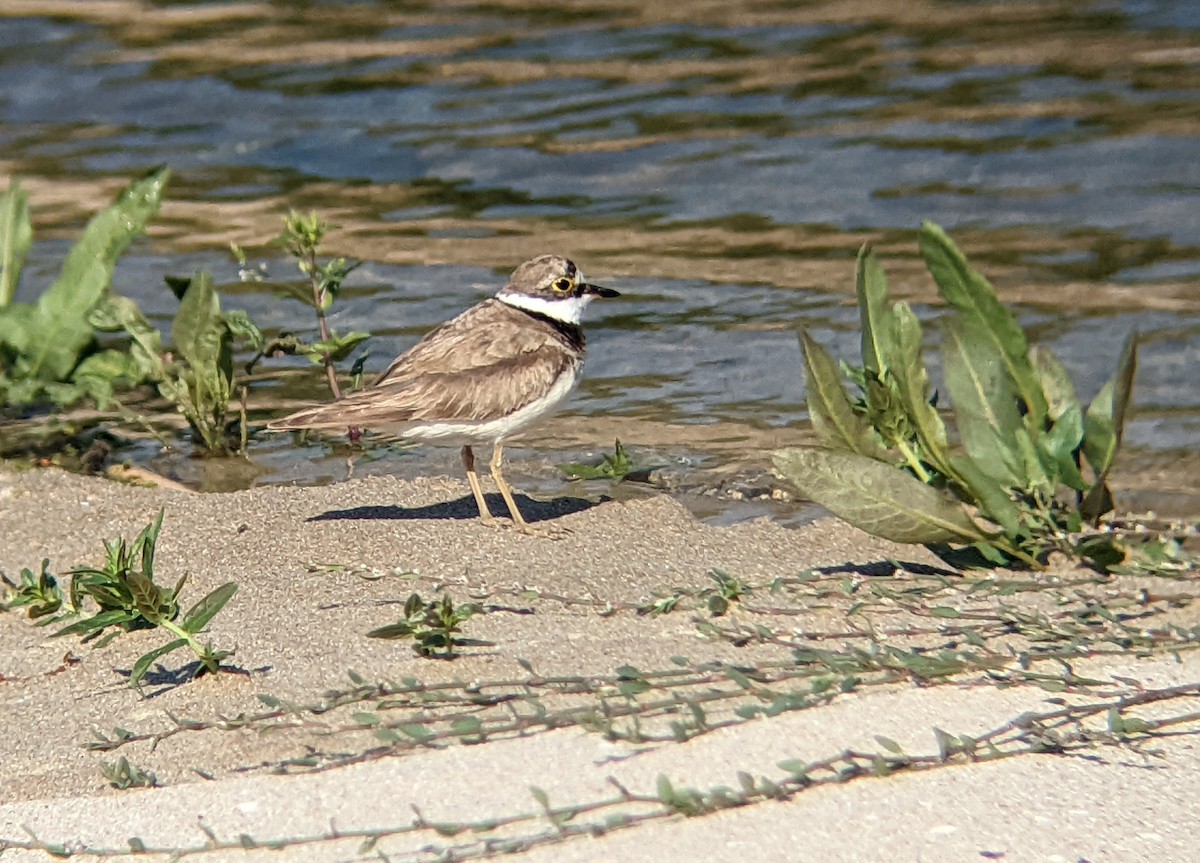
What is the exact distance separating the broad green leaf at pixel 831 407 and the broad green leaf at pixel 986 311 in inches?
15.9

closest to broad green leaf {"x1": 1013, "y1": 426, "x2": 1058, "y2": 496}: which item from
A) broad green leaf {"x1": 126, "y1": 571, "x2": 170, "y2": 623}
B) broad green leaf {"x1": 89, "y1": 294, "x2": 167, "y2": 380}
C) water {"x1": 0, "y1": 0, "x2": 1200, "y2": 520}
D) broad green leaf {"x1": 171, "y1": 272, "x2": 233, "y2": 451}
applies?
water {"x1": 0, "y1": 0, "x2": 1200, "y2": 520}

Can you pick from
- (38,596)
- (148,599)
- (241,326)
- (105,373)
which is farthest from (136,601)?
(105,373)

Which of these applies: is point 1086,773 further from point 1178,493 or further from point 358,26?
point 358,26

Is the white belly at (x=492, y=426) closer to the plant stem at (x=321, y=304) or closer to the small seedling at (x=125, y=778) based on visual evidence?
the plant stem at (x=321, y=304)

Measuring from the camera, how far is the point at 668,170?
1116 cm

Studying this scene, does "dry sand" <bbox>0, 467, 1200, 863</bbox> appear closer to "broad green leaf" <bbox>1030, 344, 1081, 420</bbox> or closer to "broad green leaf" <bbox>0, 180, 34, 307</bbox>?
"broad green leaf" <bbox>1030, 344, 1081, 420</bbox>

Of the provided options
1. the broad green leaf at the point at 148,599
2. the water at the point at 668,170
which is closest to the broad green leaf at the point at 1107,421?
the water at the point at 668,170

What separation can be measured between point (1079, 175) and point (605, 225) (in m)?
2.82

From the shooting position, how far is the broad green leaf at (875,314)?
5.14 m

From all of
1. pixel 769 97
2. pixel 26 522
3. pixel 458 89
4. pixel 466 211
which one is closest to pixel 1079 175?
pixel 769 97

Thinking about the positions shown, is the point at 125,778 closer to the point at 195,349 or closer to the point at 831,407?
the point at 831,407

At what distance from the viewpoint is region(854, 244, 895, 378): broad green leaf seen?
5137 millimetres

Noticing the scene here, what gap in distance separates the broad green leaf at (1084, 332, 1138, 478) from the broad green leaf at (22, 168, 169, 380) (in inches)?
159

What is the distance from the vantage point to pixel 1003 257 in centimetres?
904
